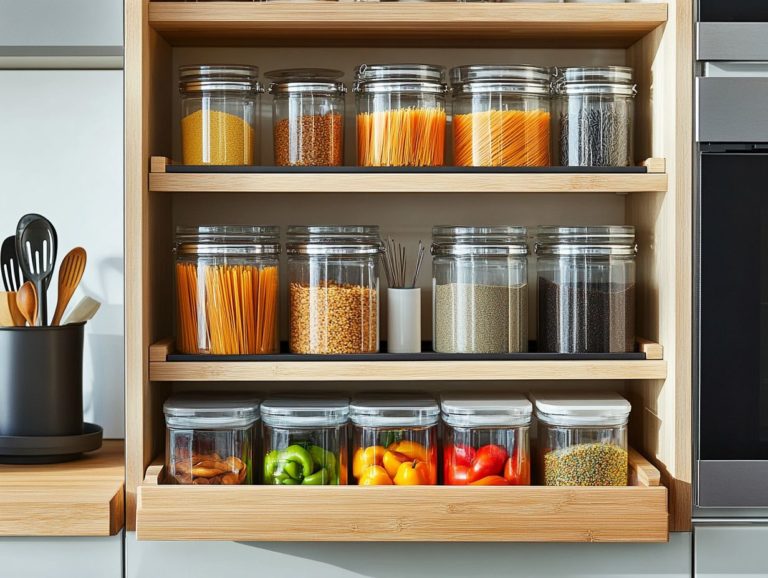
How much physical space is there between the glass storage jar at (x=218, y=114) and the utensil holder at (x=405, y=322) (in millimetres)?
335

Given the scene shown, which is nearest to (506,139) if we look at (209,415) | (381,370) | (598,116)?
(598,116)

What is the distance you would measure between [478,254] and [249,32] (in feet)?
1.76

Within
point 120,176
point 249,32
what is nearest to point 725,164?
point 249,32

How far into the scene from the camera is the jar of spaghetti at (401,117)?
1.43 metres

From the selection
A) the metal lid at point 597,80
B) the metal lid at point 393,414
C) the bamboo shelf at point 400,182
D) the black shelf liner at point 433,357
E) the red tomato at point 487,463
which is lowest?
the red tomato at point 487,463

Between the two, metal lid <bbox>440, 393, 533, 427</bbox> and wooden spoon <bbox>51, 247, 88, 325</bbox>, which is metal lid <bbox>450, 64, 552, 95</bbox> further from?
wooden spoon <bbox>51, 247, 88, 325</bbox>

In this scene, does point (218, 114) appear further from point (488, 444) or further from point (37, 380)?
point (488, 444)

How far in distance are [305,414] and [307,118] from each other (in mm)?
475

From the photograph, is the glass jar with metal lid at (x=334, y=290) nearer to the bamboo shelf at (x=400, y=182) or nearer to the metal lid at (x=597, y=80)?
the bamboo shelf at (x=400, y=182)

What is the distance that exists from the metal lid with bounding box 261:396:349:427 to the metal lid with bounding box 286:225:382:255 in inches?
9.6

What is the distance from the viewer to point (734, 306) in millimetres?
1380

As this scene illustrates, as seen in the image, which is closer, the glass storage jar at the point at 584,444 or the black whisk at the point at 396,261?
the glass storage jar at the point at 584,444

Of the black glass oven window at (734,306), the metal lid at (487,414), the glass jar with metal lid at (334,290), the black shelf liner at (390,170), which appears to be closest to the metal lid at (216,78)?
the black shelf liner at (390,170)

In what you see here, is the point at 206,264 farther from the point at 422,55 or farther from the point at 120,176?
the point at 422,55
